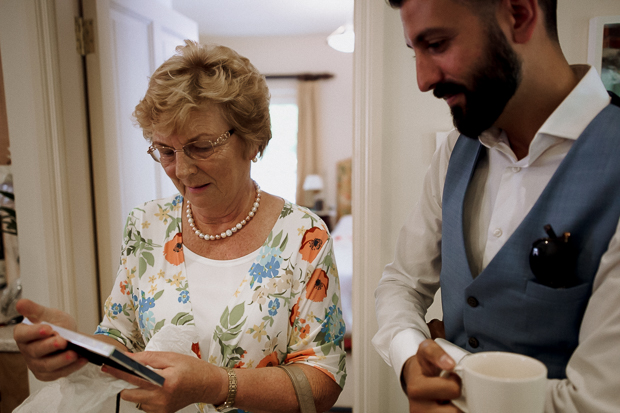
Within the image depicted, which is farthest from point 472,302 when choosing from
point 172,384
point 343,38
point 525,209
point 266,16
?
point 266,16

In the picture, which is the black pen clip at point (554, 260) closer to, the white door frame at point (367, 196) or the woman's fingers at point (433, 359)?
the woman's fingers at point (433, 359)

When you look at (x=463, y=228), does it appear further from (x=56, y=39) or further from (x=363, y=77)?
(x=56, y=39)

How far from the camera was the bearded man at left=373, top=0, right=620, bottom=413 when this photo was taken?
23.3 inches

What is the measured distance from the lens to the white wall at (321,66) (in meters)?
6.19

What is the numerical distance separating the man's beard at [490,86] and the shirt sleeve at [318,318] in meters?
0.55

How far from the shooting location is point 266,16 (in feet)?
16.8

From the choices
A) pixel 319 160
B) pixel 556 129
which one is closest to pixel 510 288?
pixel 556 129

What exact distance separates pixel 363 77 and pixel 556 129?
41.2 inches

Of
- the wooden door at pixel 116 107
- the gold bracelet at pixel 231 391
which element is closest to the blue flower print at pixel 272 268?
the gold bracelet at pixel 231 391

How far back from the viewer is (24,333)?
31.2 inches

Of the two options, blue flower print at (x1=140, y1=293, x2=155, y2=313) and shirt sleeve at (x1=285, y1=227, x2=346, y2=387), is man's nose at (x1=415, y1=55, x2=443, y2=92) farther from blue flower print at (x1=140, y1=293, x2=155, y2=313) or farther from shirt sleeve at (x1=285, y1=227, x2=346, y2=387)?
blue flower print at (x1=140, y1=293, x2=155, y2=313)

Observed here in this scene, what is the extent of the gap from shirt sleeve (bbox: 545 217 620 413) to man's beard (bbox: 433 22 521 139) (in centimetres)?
26

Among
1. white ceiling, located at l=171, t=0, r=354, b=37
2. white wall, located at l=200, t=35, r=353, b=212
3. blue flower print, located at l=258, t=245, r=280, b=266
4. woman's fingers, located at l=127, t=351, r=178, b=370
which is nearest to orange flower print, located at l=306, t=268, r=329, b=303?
blue flower print, located at l=258, t=245, r=280, b=266

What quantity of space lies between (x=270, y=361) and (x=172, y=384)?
1.03 feet
